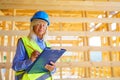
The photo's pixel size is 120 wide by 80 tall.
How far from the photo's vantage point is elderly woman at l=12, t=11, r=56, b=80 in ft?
5.83

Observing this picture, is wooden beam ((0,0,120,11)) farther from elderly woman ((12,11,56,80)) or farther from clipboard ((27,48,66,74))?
clipboard ((27,48,66,74))

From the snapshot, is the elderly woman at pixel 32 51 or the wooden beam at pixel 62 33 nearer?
the elderly woman at pixel 32 51

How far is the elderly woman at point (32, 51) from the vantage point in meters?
1.78

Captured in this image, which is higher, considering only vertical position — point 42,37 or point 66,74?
point 42,37

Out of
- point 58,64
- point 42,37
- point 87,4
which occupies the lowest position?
point 58,64

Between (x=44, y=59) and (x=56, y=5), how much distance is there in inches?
55.7

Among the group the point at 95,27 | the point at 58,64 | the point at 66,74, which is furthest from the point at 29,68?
the point at 66,74

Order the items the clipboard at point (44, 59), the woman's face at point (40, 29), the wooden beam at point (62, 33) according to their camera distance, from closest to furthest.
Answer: the clipboard at point (44, 59) < the woman's face at point (40, 29) < the wooden beam at point (62, 33)

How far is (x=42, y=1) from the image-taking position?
300 cm

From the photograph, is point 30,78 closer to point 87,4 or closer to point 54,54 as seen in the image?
point 54,54

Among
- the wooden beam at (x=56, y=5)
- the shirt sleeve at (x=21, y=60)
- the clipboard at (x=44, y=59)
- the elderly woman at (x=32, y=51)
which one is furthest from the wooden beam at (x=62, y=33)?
the clipboard at (x=44, y=59)

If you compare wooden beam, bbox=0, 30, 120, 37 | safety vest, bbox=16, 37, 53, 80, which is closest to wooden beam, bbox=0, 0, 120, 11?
wooden beam, bbox=0, 30, 120, 37

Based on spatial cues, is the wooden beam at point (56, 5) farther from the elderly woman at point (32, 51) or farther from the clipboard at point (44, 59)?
the clipboard at point (44, 59)

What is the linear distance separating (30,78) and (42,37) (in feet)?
1.25
